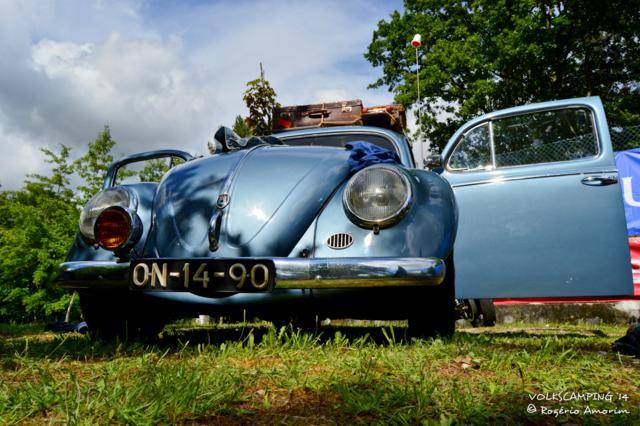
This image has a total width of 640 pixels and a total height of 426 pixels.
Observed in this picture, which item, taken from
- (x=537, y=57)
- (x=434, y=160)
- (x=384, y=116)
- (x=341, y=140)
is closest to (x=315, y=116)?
(x=384, y=116)

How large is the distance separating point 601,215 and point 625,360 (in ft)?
4.27

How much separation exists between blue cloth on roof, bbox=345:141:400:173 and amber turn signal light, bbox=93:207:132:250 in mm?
1233

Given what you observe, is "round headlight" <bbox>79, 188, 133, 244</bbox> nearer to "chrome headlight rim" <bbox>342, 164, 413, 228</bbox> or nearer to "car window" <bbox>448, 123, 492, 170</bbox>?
"chrome headlight rim" <bbox>342, 164, 413, 228</bbox>

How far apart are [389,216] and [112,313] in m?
1.68

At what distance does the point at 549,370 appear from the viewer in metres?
1.90

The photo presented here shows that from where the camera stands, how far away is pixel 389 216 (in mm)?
2314

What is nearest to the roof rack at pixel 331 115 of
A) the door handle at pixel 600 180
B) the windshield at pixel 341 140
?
the windshield at pixel 341 140

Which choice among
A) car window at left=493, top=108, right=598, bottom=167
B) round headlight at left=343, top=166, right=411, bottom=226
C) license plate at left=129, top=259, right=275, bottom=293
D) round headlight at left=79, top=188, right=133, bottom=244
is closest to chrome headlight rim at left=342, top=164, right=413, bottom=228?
round headlight at left=343, top=166, right=411, bottom=226

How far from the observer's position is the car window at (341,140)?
12.7ft

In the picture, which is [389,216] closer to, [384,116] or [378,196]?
[378,196]

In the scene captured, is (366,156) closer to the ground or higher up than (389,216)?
higher up

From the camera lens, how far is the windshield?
386 centimetres

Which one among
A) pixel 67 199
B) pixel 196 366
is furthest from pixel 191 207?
pixel 67 199

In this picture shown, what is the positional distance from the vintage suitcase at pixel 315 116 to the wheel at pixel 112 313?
363 cm
